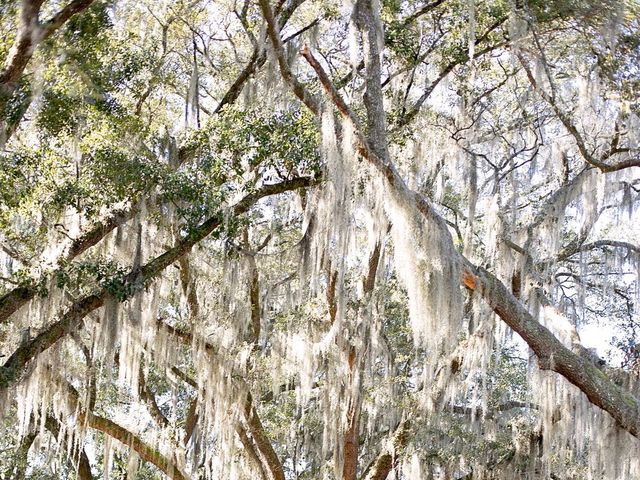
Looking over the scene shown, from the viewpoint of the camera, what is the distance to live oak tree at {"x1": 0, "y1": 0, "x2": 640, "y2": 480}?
20.8 feet

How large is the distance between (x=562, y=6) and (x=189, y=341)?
15.3ft

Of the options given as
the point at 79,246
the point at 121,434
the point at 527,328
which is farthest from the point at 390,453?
the point at 79,246

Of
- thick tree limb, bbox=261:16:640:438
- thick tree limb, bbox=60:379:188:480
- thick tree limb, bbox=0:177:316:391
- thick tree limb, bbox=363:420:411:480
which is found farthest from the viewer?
thick tree limb, bbox=363:420:411:480

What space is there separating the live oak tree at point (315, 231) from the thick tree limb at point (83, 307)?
2cm

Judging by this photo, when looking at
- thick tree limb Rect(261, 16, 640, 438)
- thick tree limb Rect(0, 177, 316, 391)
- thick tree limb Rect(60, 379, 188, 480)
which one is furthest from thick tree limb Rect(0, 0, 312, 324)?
thick tree limb Rect(261, 16, 640, 438)

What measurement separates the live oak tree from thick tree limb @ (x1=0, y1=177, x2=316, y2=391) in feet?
0.07

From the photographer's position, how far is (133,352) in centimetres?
812

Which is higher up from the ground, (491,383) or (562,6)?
(562,6)

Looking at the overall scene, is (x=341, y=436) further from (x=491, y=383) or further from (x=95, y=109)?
(x=95, y=109)

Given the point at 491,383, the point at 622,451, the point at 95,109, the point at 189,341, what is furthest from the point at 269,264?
the point at 622,451

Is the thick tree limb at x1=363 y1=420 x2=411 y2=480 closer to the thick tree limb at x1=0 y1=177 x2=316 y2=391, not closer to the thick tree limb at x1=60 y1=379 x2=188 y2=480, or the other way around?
the thick tree limb at x1=60 y1=379 x2=188 y2=480

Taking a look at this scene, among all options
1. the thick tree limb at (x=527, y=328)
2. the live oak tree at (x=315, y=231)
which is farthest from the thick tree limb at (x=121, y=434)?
the thick tree limb at (x=527, y=328)

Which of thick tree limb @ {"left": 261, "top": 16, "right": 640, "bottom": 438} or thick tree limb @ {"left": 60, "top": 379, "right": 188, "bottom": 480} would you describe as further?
thick tree limb @ {"left": 60, "top": 379, "right": 188, "bottom": 480}

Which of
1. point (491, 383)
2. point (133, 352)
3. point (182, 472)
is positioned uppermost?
point (491, 383)
